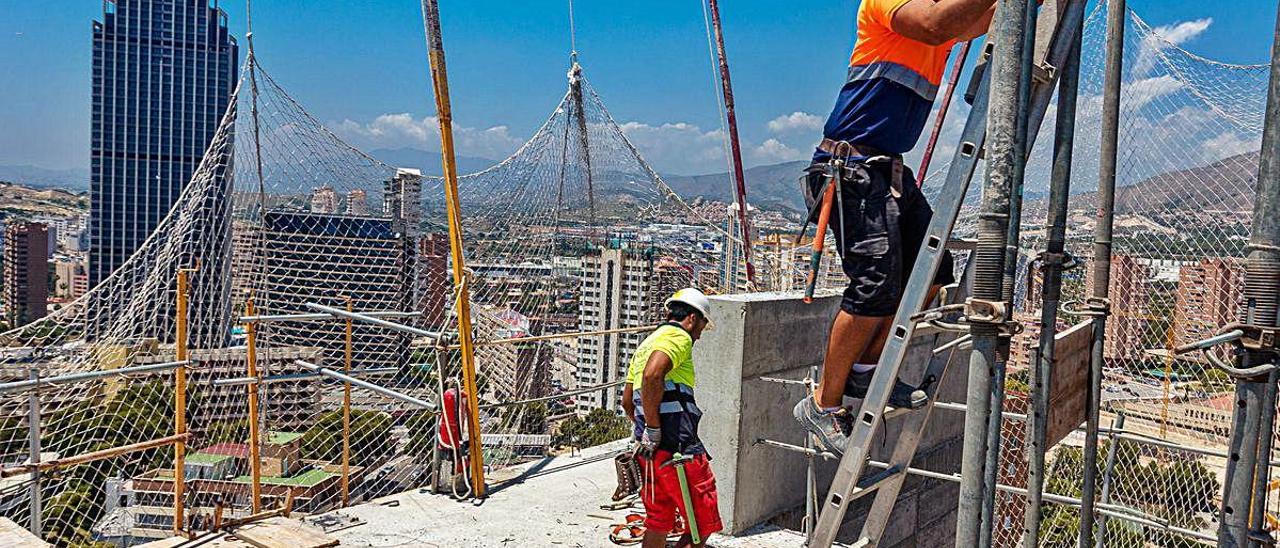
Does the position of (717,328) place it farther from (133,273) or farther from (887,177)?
(133,273)

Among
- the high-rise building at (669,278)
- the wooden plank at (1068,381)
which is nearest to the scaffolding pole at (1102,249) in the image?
the wooden plank at (1068,381)

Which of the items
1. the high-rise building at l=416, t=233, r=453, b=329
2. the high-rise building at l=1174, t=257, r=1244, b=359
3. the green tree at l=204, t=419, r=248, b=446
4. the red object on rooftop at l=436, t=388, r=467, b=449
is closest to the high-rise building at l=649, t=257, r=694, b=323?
the high-rise building at l=416, t=233, r=453, b=329

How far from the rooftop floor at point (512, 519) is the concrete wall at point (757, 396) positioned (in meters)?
0.26

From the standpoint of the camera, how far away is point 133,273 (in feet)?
24.6

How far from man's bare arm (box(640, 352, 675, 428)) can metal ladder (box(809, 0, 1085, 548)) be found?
1136 millimetres

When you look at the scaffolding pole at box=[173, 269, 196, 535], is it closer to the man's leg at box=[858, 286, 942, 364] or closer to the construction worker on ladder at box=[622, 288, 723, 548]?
the construction worker on ladder at box=[622, 288, 723, 548]

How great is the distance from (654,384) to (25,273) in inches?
2922

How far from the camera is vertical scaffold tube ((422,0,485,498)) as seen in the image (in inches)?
242

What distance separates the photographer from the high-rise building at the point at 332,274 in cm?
880

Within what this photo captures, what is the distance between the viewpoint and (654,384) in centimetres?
458

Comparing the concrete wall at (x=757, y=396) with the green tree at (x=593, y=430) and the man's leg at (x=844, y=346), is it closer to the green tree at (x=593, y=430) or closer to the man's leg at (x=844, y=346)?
the man's leg at (x=844, y=346)

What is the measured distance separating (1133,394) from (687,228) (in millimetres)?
5782

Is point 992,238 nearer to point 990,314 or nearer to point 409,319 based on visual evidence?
point 990,314

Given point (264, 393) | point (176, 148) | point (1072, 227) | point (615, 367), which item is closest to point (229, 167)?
point (264, 393)
